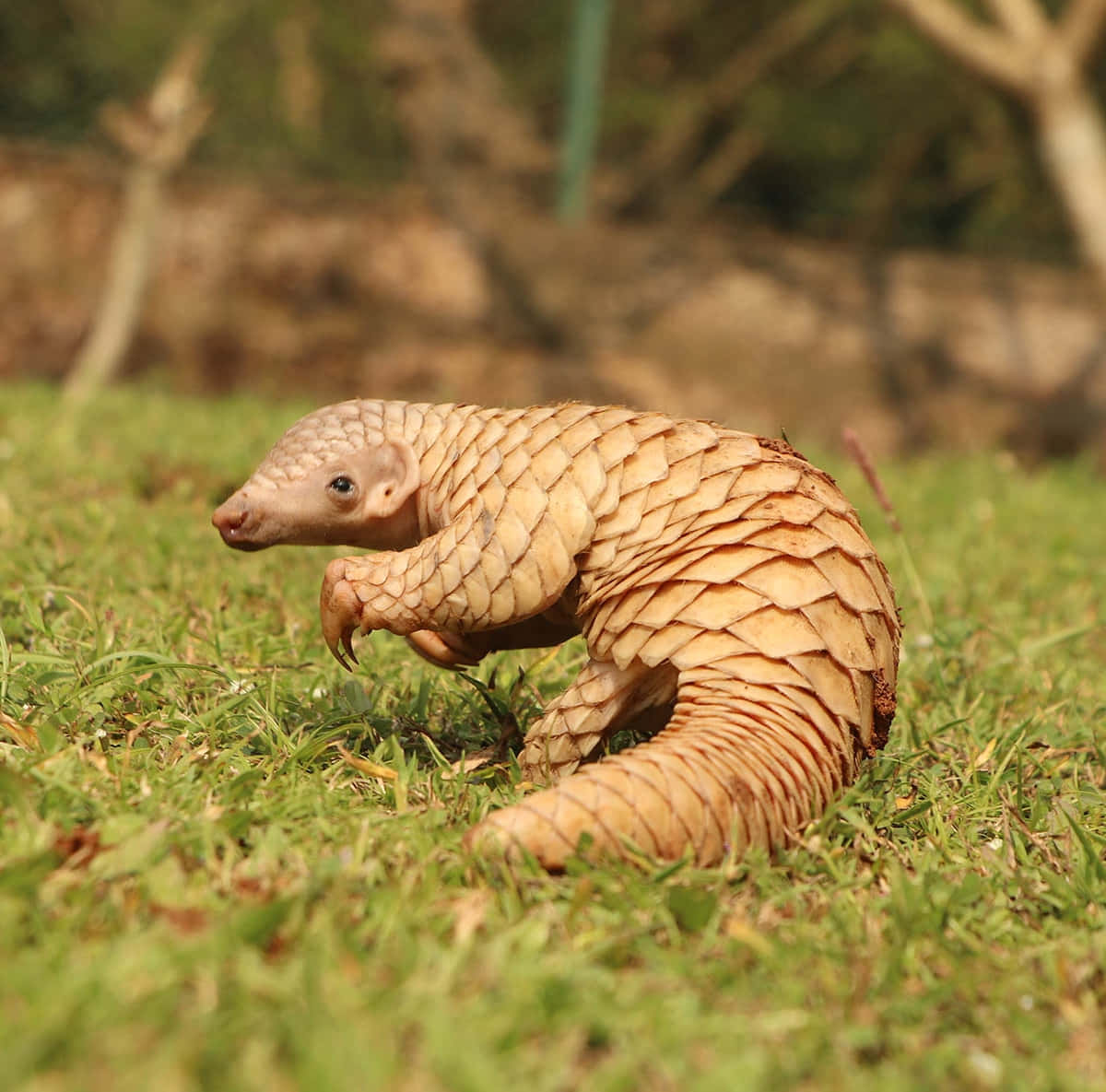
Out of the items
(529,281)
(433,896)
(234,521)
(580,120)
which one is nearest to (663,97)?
(580,120)

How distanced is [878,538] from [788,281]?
2.86 metres

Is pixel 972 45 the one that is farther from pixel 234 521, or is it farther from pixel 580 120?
pixel 234 521

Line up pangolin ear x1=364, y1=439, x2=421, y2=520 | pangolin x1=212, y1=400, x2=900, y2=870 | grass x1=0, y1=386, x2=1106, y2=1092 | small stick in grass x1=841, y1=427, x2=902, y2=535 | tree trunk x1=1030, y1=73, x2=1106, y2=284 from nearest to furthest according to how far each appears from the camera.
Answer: grass x1=0, y1=386, x2=1106, y2=1092 → pangolin x1=212, y1=400, x2=900, y2=870 → pangolin ear x1=364, y1=439, x2=421, y2=520 → small stick in grass x1=841, y1=427, x2=902, y2=535 → tree trunk x1=1030, y1=73, x2=1106, y2=284

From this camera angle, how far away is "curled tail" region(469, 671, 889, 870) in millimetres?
1839

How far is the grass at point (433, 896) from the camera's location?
1.39 metres

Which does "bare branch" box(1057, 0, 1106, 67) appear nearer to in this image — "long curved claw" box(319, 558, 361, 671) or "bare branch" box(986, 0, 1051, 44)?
"bare branch" box(986, 0, 1051, 44)

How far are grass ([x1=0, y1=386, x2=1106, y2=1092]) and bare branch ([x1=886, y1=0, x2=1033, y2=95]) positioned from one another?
4112mm

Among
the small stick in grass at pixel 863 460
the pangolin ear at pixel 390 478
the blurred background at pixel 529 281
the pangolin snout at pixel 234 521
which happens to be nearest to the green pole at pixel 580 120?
the blurred background at pixel 529 281

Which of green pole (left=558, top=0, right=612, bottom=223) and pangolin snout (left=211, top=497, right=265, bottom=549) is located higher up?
green pole (left=558, top=0, right=612, bottom=223)

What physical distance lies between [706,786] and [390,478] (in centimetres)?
80

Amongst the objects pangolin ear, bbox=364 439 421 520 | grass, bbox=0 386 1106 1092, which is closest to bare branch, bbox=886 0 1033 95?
grass, bbox=0 386 1106 1092

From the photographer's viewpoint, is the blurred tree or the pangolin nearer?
the pangolin

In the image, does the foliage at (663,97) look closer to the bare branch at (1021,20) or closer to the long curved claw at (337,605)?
the bare branch at (1021,20)

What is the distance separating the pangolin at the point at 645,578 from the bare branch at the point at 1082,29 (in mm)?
4997
